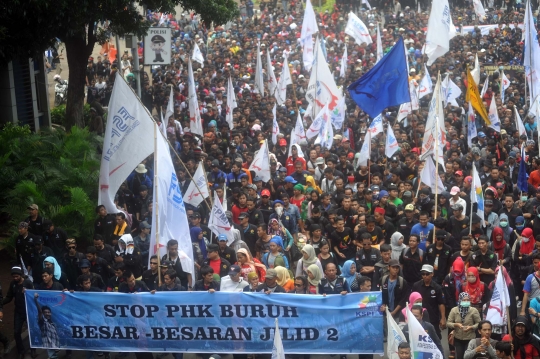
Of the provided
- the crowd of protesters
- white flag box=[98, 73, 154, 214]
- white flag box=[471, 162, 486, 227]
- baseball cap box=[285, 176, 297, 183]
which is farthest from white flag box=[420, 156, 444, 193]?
white flag box=[98, 73, 154, 214]

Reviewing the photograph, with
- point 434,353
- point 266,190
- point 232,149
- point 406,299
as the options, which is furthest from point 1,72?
point 434,353

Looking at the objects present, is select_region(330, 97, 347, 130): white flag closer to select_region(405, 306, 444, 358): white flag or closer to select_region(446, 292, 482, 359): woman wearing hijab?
select_region(446, 292, 482, 359): woman wearing hijab

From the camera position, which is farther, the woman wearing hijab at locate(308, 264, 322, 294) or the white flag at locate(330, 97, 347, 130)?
the white flag at locate(330, 97, 347, 130)

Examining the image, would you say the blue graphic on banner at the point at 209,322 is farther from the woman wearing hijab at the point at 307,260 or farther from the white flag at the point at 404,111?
the white flag at the point at 404,111

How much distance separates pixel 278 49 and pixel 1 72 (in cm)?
1652

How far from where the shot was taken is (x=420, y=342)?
10.2m

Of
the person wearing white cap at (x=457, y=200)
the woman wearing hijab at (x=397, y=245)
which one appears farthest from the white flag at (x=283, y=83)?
the woman wearing hijab at (x=397, y=245)

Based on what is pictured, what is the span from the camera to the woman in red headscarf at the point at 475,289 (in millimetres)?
12031

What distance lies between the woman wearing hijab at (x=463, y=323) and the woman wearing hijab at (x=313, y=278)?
166 cm

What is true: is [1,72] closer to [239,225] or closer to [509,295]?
[239,225]

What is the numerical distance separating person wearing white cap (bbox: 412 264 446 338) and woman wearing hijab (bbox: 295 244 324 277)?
1.35m

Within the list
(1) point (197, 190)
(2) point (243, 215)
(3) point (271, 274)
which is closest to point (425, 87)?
(1) point (197, 190)

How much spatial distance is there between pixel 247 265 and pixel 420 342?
3.11 meters

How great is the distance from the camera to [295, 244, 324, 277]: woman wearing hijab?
496 inches
